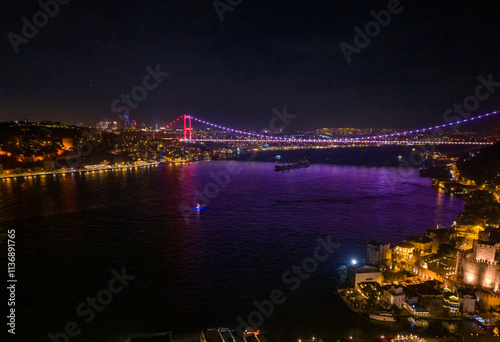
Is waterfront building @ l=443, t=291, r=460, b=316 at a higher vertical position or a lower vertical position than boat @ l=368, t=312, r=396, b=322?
higher

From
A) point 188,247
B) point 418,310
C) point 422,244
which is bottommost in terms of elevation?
point 418,310

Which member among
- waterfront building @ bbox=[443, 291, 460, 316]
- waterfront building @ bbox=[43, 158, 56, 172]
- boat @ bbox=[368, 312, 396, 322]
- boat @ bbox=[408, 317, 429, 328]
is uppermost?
waterfront building @ bbox=[43, 158, 56, 172]

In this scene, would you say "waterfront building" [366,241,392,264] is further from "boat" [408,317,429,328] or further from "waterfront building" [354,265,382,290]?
"boat" [408,317,429,328]

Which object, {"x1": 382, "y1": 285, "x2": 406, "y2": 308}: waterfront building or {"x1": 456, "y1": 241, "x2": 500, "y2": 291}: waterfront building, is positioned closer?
{"x1": 382, "y1": 285, "x2": 406, "y2": 308}: waterfront building

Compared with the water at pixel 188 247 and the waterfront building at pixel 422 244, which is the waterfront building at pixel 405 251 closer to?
A: the waterfront building at pixel 422 244

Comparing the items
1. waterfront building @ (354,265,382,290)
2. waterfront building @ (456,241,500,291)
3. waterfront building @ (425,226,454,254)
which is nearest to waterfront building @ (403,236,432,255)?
→ waterfront building @ (425,226,454,254)

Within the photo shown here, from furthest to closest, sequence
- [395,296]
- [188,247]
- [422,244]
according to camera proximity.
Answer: [188,247]
[422,244]
[395,296]

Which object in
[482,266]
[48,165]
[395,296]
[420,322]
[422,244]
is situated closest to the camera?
[420,322]

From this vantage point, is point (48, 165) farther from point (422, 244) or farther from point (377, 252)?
point (422, 244)

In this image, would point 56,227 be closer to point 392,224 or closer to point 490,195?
point 392,224

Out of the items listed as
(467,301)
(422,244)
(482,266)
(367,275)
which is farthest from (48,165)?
(482,266)
